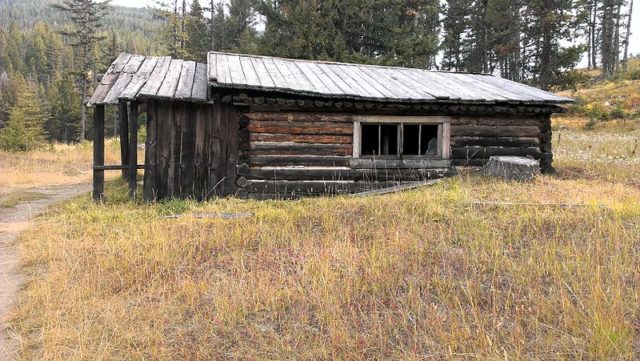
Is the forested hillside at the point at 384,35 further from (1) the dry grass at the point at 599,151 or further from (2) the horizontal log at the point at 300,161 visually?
(2) the horizontal log at the point at 300,161

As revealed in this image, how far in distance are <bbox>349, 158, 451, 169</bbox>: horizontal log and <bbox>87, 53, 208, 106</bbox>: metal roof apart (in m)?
3.88

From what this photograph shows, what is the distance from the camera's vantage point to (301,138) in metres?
10.0

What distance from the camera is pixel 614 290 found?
12.1 ft

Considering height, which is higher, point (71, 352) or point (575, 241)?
point (575, 241)

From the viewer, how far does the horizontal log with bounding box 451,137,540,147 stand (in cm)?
1085

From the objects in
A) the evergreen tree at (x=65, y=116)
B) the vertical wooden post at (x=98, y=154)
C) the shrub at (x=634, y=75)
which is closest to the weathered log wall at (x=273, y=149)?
the vertical wooden post at (x=98, y=154)

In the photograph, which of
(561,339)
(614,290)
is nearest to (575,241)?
(614,290)

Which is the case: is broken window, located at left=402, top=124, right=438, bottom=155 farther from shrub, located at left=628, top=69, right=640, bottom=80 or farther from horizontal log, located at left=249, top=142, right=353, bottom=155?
shrub, located at left=628, top=69, right=640, bottom=80

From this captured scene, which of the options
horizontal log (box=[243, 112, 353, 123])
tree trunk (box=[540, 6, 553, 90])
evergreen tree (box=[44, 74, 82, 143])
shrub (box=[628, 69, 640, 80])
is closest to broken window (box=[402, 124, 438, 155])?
horizontal log (box=[243, 112, 353, 123])

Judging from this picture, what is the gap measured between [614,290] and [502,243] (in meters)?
1.43

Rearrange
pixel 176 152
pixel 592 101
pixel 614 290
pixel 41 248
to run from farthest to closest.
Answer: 1. pixel 592 101
2. pixel 176 152
3. pixel 41 248
4. pixel 614 290

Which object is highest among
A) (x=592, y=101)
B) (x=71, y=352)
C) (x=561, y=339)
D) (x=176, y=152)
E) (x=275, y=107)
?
(x=592, y=101)

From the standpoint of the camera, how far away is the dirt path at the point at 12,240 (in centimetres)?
359

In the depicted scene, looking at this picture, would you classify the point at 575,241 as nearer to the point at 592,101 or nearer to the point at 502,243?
the point at 502,243
